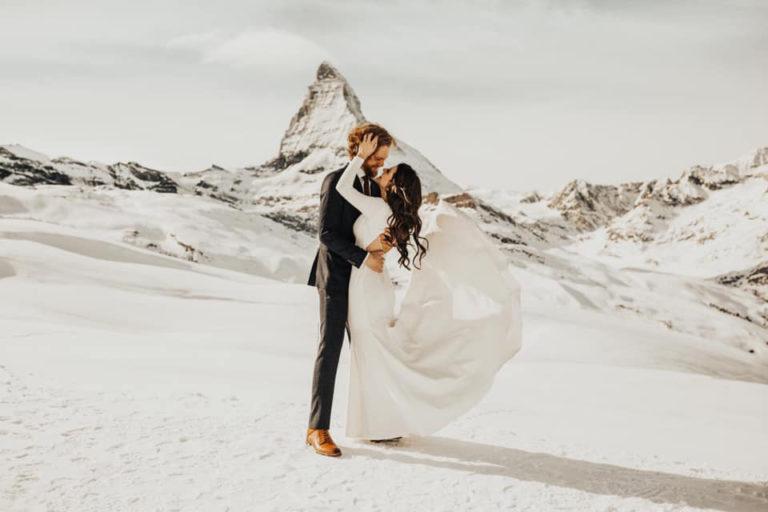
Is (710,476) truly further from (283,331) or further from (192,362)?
(283,331)

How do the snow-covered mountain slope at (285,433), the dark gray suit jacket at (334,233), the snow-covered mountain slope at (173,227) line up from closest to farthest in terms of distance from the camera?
the snow-covered mountain slope at (285,433), the dark gray suit jacket at (334,233), the snow-covered mountain slope at (173,227)

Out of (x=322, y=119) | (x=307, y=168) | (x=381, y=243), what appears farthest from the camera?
(x=322, y=119)

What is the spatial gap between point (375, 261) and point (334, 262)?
1.01 ft

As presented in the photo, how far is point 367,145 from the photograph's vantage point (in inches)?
169

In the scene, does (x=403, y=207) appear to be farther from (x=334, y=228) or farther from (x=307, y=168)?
(x=307, y=168)

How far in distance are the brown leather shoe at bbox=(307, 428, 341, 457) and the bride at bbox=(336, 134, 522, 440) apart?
1.11ft

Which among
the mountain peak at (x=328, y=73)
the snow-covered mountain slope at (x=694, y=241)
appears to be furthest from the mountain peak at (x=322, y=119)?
the snow-covered mountain slope at (x=694, y=241)

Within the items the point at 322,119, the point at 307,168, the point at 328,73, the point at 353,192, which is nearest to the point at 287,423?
the point at 353,192

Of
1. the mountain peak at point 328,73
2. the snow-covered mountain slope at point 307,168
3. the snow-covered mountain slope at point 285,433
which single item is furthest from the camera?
the mountain peak at point 328,73

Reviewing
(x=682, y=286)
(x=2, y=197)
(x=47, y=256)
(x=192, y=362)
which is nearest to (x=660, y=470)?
(x=192, y=362)

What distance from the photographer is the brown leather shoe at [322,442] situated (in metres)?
4.01

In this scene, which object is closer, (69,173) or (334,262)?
(334,262)

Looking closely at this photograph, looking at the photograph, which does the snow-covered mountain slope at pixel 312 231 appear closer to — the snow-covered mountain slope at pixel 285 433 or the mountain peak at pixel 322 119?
the mountain peak at pixel 322 119

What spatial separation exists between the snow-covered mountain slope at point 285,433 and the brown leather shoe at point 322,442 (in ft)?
0.22
